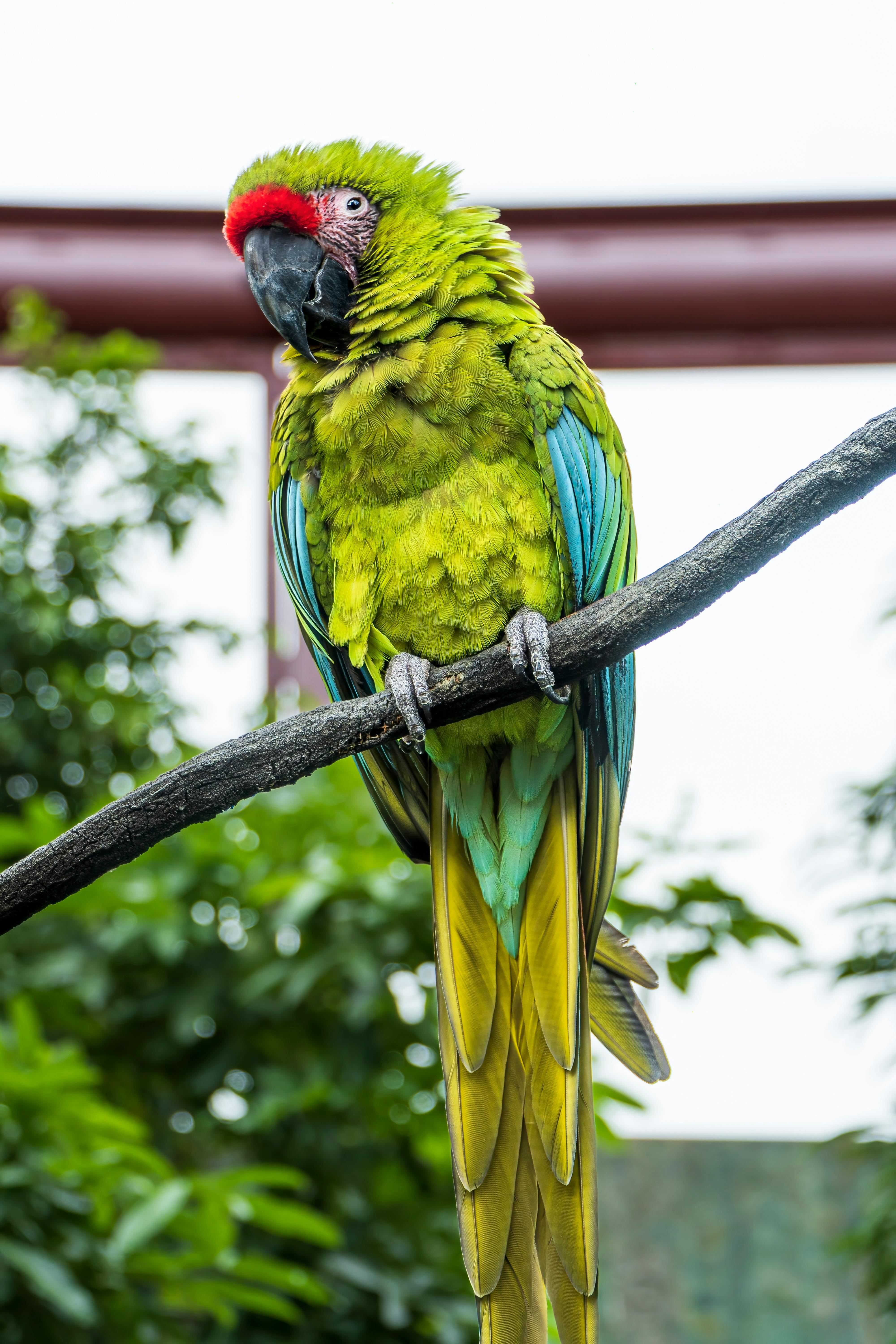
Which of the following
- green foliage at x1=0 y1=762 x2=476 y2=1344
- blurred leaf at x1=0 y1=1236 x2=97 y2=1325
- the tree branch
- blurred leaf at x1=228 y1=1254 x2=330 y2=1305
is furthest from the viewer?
green foliage at x1=0 y1=762 x2=476 y2=1344

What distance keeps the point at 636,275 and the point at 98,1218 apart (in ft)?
6.69

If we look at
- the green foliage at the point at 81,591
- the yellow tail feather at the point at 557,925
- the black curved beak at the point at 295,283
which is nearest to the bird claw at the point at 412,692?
the yellow tail feather at the point at 557,925

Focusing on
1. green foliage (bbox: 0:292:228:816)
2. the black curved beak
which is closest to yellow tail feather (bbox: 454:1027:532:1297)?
the black curved beak

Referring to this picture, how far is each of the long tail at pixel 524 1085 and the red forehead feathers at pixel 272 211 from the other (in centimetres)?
51

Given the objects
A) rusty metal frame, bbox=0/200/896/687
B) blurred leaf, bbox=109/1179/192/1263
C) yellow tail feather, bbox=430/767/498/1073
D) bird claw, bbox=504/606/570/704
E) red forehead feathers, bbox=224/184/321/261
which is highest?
rusty metal frame, bbox=0/200/896/687

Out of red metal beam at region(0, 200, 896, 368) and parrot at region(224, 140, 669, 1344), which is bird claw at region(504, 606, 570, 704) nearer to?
parrot at region(224, 140, 669, 1344)

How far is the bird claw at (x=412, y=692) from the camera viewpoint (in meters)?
0.88

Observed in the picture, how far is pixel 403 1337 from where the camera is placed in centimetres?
188

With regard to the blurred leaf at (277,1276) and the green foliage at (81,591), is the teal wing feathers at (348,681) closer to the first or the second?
the blurred leaf at (277,1276)

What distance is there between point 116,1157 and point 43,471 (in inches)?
54.7

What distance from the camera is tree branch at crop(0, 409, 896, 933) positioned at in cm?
72

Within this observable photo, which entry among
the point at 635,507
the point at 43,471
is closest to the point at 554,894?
the point at 635,507

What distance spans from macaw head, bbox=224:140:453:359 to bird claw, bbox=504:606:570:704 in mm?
339

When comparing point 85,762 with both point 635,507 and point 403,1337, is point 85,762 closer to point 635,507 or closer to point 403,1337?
point 403,1337
